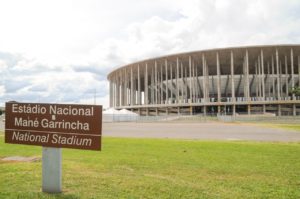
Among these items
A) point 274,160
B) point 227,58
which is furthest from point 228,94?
point 274,160

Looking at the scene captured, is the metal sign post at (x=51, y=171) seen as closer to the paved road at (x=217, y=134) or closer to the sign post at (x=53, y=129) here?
the sign post at (x=53, y=129)

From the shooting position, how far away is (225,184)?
615 centimetres

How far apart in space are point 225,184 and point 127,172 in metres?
2.36

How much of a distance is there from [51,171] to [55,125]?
0.84 metres

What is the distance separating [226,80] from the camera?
84.1 meters

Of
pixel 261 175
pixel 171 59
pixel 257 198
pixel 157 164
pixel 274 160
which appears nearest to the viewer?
pixel 257 198

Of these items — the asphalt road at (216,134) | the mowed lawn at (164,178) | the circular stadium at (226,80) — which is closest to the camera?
the mowed lawn at (164,178)

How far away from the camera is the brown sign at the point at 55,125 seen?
5523mm

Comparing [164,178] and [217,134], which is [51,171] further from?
[217,134]

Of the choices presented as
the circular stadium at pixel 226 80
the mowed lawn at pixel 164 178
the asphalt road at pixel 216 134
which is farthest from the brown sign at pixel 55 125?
the circular stadium at pixel 226 80

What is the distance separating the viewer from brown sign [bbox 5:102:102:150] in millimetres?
5523

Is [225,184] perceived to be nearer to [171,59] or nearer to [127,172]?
[127,172]

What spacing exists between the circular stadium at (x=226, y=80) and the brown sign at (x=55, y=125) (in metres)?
65.8

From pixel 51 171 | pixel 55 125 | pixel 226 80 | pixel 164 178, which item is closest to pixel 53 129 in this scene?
pixel 55 125
